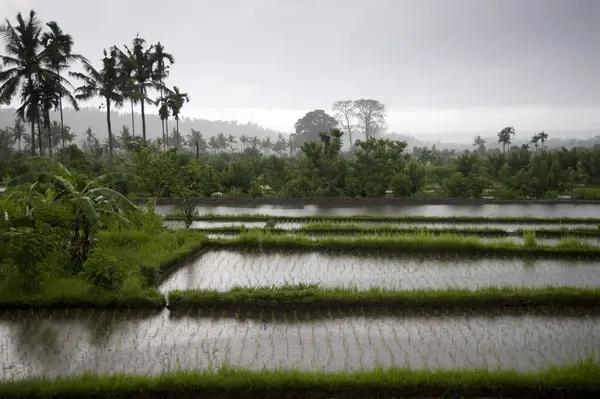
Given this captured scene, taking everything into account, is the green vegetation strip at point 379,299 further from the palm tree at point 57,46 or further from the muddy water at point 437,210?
the palm tree at point 57,46

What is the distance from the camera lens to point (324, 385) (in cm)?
461

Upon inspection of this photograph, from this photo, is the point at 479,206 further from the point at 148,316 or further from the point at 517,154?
the point at 148,316

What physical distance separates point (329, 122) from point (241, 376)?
3136 inches

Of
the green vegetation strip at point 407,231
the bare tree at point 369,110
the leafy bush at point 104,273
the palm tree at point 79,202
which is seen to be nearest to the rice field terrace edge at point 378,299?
the leafy bush at point 104,273

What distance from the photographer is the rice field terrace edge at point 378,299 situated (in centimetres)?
704

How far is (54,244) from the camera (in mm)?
7695

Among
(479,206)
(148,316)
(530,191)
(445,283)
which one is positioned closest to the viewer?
(148,316)

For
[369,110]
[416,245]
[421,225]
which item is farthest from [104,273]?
[369,110]

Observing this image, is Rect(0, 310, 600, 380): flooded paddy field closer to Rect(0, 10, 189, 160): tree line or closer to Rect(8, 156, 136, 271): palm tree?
Rect(8, 156, 136, 271): palm tree

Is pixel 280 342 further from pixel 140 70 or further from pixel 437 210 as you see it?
pixel 140 70

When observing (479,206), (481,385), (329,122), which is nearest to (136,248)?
(481,385)

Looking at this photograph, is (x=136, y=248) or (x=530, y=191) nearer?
(x=136, y=248)

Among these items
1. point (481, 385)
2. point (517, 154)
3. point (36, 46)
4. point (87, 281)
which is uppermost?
point (36, 46)

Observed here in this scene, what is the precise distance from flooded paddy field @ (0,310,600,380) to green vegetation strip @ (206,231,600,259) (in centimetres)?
363
